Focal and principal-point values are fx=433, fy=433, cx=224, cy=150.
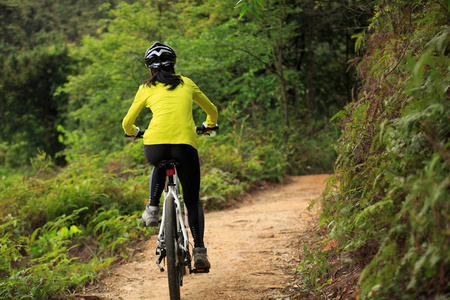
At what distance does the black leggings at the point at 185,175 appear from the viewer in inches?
142

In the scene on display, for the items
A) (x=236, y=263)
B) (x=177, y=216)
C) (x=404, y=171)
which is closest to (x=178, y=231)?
(x=177, y=216)

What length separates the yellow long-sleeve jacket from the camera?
3.61 m

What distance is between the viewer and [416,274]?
2.28 m

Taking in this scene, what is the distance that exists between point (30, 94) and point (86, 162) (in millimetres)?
13590

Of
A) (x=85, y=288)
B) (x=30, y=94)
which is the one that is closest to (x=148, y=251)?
(x=85, y=288)

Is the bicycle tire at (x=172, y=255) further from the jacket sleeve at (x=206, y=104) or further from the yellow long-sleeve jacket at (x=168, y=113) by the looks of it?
the jacket sleeve at (x=206, y=104)

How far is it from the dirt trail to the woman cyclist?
23.0 inches

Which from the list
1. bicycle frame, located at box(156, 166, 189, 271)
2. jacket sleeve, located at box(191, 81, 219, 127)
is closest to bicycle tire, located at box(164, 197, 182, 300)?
bicycle frame, located at box(156, 166, 189, 271)

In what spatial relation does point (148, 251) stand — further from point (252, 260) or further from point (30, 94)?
point (30, 94)

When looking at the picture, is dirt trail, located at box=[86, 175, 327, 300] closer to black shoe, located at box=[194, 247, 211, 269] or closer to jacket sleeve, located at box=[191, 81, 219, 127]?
black shoe, located at box=[194, 247, 211, 269]

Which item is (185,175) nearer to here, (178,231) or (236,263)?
(178,231)

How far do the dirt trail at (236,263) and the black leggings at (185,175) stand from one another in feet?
2.18

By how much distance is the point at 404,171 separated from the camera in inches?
115

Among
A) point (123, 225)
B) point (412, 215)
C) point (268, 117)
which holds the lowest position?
point (123, 225)
